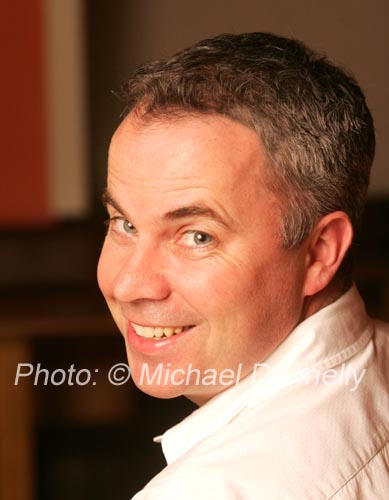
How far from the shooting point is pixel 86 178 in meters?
4.17

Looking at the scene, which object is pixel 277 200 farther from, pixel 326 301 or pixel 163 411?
pixel 163 411

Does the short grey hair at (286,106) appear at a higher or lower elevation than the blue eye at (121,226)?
higher

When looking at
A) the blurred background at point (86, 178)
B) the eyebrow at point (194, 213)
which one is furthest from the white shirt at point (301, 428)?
the blurred background at point (86, 178)

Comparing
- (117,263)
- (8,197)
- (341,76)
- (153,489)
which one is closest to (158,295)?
(117,263)

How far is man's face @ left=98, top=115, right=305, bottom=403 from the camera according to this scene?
4.10 feet

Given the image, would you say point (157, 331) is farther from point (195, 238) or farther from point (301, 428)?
point (301, 428)

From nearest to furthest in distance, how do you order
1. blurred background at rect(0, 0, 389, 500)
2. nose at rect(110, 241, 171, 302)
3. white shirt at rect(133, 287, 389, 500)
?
white shirt at rect(133, 287, 389, 500) → nose at rect(110, 241, 171, 302) → blurred background at rect(0, 0, 389, 500)

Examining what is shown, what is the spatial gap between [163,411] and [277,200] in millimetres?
3273

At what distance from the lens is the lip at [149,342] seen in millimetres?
1323

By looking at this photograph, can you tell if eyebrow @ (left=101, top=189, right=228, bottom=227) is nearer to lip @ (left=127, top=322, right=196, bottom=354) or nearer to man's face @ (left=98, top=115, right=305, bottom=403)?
man's face @ (left=98, top=115, right=305, bottom=403)

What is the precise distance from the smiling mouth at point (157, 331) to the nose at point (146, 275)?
55mm

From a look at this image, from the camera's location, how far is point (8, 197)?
4.17 metres

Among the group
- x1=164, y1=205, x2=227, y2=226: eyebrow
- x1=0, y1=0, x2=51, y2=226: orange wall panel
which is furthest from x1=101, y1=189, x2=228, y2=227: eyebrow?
x1=0, y1=0, x2=51, y2=226: orange wall panel

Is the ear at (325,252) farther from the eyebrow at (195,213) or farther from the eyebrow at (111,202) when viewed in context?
the eyebrow at (111,202)
